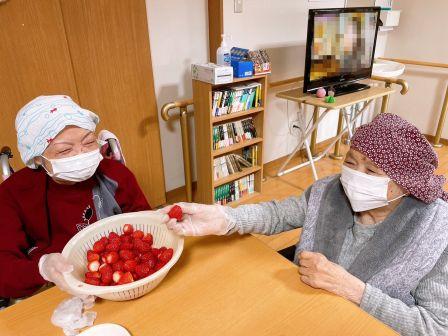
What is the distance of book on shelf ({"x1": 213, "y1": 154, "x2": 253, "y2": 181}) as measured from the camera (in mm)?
2760

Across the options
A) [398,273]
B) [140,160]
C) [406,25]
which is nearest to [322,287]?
[398,273]

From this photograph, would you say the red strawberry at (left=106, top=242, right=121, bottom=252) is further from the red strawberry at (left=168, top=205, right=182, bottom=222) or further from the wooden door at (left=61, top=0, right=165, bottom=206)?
the wooden door at (left=61, top=0, right=165, bottom=206)

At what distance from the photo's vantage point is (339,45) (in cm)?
274

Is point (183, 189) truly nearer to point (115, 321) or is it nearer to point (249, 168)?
point (249, 168)

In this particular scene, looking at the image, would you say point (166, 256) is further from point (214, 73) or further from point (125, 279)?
point (214, 73)

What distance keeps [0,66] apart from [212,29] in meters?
1.45

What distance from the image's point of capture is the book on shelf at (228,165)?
109 inches

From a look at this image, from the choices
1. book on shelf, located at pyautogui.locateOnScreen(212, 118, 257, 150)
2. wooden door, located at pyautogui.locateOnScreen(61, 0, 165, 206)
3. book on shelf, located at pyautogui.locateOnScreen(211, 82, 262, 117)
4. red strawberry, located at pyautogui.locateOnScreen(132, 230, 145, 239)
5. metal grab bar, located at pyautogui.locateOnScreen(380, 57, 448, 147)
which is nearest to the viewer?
red strawberry, located at pyautogui.locateOnScreen(132, 230, 145, 239)

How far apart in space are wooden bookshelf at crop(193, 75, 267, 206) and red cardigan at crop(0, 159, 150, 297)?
1221mm

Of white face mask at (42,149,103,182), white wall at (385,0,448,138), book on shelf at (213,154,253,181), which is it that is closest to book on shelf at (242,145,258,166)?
book on shelf at (213,154,253,181)

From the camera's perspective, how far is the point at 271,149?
3.50 meters

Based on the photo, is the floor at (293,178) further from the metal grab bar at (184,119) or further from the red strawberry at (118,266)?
the red strawberry at (118,266)

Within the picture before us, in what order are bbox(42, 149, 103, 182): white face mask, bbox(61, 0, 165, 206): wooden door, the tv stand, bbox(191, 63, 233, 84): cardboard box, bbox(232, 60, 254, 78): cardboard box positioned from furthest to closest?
the tv stand, bbox(232, 60, 254, 78): cardboard box, bbox(191, 63, 233, 84): cardboard box, bbox(61, 0, 165, 206): wooden door, bbox(42, 149, 103, 182): white face mask

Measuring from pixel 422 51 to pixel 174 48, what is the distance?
10.1 feet
